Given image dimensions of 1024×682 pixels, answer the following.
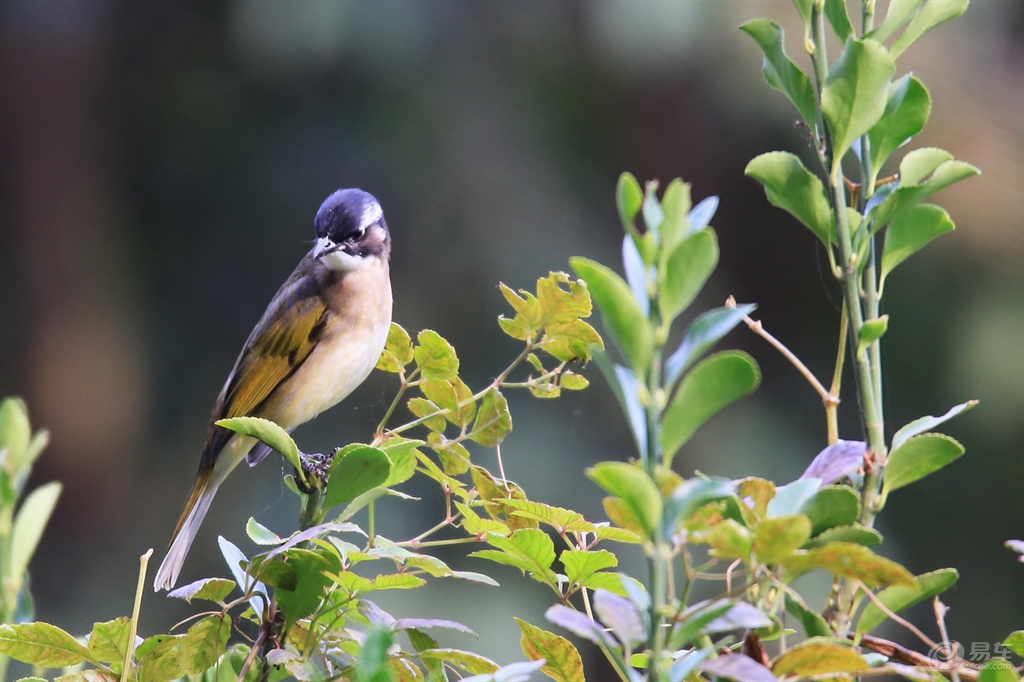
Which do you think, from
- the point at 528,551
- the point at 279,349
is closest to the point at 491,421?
the point at 528,551

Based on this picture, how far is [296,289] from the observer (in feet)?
6.42

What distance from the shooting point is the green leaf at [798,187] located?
579 mm

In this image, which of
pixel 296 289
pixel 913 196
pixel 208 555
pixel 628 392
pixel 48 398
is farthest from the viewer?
pixel 48 398

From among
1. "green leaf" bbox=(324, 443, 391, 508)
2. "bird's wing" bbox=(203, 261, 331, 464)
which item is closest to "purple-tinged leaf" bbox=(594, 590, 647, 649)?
"green leaf" bbox=(324, 443, 391, 508)

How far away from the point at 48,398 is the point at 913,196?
16.2 feet

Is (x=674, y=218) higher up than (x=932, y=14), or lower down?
lower down

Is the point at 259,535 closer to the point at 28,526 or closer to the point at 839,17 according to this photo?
the point at 28,526

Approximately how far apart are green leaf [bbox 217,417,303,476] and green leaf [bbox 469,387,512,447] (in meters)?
0.16

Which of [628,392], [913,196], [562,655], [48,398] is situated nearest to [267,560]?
A: [562,655]

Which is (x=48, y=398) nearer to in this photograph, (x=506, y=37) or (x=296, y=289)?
(x=506, y=37)

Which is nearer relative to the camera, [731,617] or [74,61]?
[731,617]

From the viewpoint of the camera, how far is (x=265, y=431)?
67 cm

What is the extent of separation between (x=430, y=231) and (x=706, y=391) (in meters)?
3.99

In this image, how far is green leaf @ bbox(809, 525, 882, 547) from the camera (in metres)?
0.48
